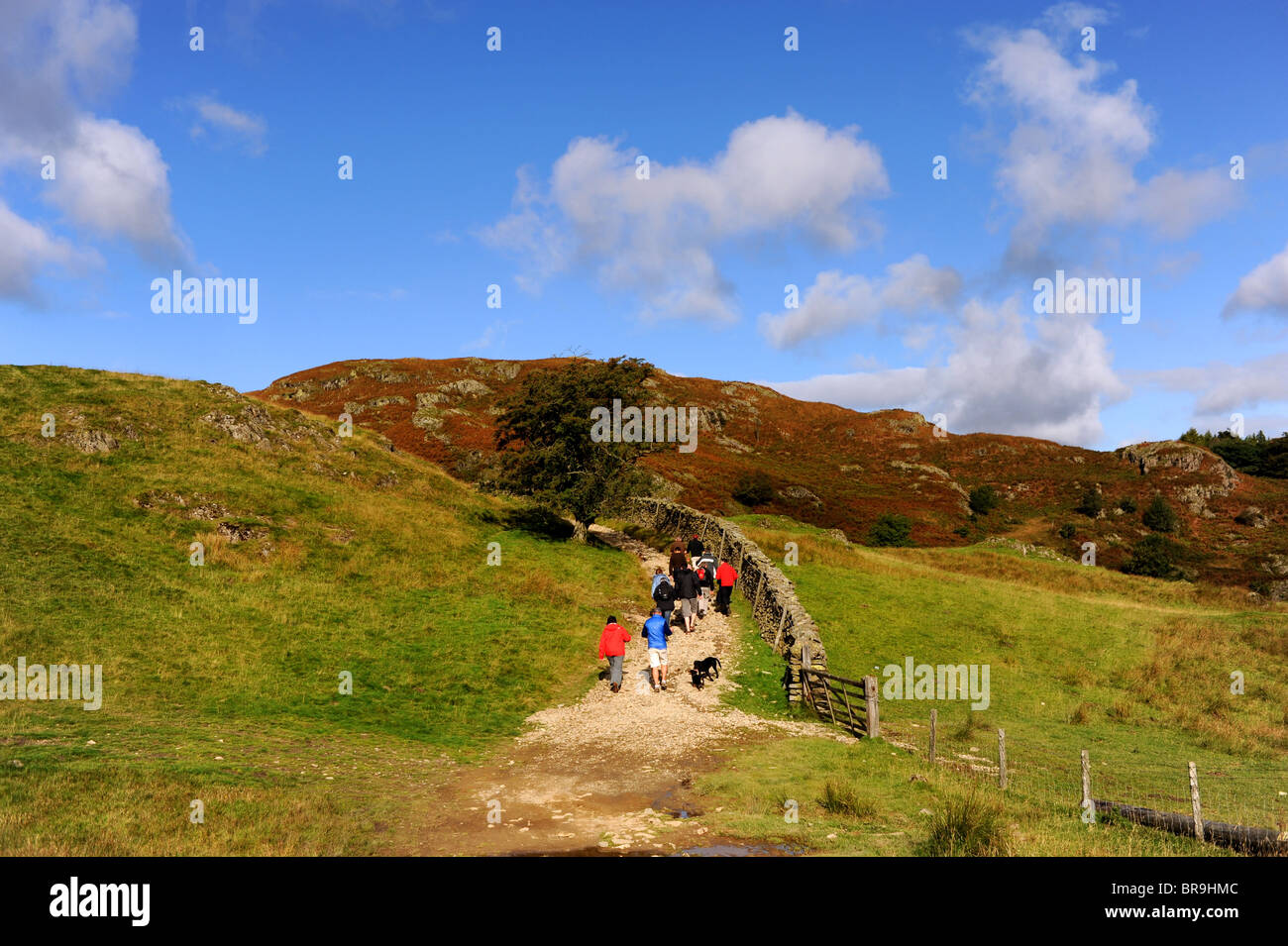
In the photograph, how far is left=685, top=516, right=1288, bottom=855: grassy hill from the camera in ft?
39.1

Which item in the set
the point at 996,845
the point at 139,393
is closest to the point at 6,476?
the point at 139,393

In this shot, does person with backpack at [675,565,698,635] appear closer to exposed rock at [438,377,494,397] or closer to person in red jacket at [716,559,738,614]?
person in red jacket at [716,559,738,614]

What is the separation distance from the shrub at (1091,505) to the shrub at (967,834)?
8419cm

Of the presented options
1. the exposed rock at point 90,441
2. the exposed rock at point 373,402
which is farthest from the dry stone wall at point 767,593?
the exposed rock at point 373,402

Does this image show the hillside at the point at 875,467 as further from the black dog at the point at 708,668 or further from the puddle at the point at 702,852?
the puddle at the point at 702,852

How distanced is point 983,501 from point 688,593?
223 feet

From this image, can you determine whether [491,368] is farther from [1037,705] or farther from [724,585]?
[1037,705]

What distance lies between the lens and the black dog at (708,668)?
20516 millimetres

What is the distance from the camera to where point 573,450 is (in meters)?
38.2

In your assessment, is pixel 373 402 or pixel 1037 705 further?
pixel 373 402

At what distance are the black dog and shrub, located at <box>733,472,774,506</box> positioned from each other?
4515 centimetres

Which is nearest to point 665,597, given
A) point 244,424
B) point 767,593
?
point 767,593

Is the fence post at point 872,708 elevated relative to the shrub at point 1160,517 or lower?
lower
